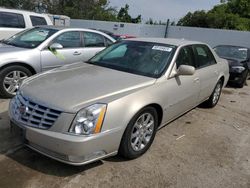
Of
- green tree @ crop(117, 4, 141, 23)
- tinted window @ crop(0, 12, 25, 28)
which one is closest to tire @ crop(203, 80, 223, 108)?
tinted window @ crop(0, 12, 25, 28)

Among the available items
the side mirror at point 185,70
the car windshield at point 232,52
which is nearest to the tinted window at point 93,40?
the side mirror at point 185,70

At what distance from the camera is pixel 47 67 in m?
5.79

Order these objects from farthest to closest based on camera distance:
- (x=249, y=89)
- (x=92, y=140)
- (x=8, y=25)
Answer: (x=249, y=89), (x=8, y=25), (x=92, y=140)

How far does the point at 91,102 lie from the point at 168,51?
176 centimetres

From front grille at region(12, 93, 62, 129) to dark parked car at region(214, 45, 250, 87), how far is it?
22.7 feet

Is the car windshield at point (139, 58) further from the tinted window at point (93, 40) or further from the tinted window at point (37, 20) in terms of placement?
the tinted window at point (37, 20)

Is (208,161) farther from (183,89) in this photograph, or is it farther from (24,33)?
(24,33)

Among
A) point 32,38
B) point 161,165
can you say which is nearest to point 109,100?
point 161,165

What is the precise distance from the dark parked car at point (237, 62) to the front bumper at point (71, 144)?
255 inches

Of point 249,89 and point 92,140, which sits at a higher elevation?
point 92,140

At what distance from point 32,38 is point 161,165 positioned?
13.7ft

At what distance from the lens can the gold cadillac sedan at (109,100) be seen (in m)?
2.81

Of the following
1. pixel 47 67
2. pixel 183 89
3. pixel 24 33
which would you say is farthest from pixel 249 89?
pixel 24 33

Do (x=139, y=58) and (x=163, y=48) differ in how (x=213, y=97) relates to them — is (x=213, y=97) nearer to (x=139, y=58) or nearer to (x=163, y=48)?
(x=163, y=48)
